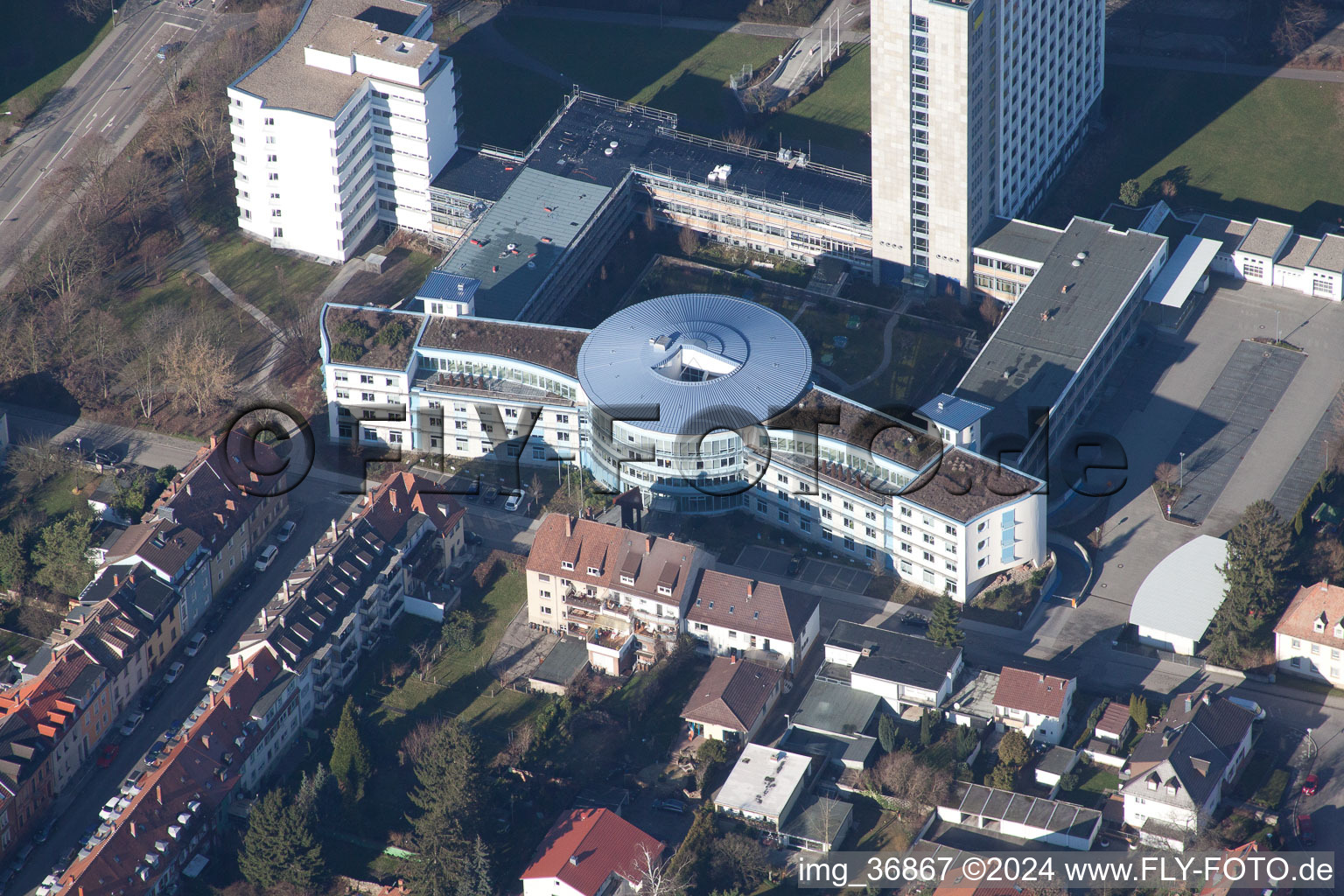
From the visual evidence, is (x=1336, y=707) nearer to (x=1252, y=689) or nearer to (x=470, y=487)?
(x=1252, y=689)

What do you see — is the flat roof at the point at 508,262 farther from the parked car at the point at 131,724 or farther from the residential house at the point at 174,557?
the parked car at the point at 131,724

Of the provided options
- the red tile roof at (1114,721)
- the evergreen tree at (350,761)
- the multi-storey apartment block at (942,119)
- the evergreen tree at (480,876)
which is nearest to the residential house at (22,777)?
the evergreen tree at (350,761)

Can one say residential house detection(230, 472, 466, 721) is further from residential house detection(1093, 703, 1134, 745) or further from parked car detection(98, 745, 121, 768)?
residential house detection(1093, 703, 1134, 745)

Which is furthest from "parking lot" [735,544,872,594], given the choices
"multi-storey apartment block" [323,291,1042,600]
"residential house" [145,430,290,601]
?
"residential house" [145,430,290,601]

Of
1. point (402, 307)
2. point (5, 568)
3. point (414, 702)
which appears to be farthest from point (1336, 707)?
point (5, 568)

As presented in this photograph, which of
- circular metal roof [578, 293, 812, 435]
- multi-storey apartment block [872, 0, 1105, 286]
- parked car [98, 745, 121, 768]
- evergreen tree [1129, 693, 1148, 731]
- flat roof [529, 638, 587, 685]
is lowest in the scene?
parked car [98, 745, 121, 768]
